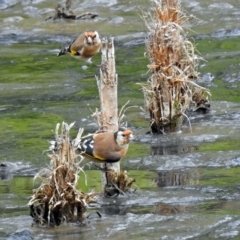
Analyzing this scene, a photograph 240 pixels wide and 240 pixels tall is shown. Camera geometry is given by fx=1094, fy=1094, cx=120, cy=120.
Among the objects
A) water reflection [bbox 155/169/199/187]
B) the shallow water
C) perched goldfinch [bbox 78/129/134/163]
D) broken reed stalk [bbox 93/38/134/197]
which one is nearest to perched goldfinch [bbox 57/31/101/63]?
the shallow water

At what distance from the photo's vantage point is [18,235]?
10.5 meters

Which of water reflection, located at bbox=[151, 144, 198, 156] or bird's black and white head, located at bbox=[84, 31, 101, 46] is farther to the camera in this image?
water reflection, located at bbox=[151, 144, 198, 156]

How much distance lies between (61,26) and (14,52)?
249cm

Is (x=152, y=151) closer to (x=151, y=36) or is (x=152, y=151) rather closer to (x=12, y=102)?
(x=151, y=36)

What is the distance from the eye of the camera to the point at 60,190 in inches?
426

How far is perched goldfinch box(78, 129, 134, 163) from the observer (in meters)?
11.5

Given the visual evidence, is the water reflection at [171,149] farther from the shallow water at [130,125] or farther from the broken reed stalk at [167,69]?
the broken reed stalk at [167,69]

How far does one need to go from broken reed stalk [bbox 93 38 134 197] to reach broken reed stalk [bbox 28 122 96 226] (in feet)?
3.83

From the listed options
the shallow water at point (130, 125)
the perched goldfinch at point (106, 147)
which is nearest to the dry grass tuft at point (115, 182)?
the shallow water at point (130, 125)

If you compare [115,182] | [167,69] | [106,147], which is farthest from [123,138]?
[167,69]

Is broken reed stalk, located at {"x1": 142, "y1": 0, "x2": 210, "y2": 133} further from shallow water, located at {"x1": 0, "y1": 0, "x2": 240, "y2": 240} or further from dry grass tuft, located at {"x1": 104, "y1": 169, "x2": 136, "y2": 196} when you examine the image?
dry grass tuft, located at {"x1": 104, "y1": 169, "x2": 136, "y2": 196}

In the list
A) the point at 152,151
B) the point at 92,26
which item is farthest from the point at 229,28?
the point at 152,151

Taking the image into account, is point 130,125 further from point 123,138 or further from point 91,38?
point 123,138

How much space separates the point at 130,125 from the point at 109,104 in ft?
14.5
